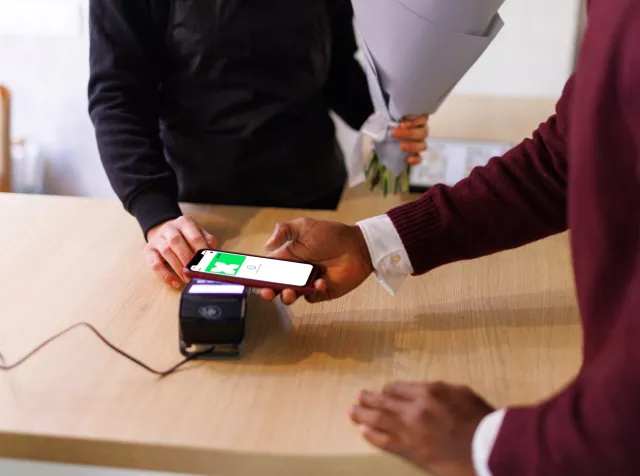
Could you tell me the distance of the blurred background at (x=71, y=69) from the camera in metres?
2.08

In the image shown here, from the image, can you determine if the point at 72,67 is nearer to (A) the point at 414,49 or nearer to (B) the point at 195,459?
(A) the point at 414,49

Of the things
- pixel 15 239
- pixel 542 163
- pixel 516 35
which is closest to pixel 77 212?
pixel 15 239

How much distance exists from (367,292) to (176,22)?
23.9 inches

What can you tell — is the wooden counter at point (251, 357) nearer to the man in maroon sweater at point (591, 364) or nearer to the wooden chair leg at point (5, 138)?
the man in maroon sweater at point (591, 364)

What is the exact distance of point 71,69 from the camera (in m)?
2.20

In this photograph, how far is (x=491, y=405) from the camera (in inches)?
28.0

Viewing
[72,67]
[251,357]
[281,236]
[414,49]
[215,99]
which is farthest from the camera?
[72,67]

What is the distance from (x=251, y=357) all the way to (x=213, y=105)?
1.95 ft

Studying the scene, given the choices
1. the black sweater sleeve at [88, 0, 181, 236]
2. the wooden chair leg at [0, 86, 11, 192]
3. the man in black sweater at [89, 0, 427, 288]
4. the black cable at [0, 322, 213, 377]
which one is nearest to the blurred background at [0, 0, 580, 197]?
the wooden chair leg at [0, 86, 11, 192]

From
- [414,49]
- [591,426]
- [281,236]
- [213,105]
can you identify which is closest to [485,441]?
[591,426]

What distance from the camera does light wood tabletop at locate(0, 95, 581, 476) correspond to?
0.68 meters

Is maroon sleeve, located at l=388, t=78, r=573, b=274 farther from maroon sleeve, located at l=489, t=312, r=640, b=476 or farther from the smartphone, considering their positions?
maroon sleeve, located at l=489, t=312, r=640, b=476

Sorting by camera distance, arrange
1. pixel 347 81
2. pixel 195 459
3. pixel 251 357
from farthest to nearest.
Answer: pixel 347 81, pixel 251 357, pixel 195 459

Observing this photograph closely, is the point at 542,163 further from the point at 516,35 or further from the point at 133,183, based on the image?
the point at 516,35
